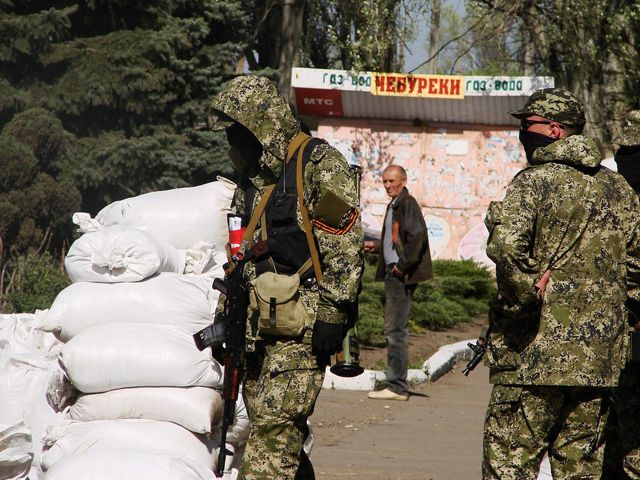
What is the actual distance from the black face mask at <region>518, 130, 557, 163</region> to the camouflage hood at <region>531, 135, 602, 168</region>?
0.26 feet

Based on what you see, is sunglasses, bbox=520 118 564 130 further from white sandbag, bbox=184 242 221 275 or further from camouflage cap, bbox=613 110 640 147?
white sandbag, bbox=184 242 221 275

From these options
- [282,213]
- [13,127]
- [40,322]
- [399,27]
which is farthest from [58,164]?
[282,213]

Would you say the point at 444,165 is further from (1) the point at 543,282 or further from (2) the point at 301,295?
(1) the point at 543,282

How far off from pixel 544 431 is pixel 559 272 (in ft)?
2.11

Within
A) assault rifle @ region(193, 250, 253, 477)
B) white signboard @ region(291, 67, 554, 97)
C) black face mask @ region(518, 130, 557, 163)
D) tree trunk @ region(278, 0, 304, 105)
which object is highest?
tree trunk @ region(278, 0, 304, 105)

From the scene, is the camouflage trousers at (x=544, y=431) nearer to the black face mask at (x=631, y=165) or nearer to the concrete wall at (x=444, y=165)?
the black face mask at (x=631, y=165)

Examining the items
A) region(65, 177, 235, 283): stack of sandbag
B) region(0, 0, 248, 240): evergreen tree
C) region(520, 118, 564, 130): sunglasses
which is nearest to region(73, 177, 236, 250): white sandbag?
region(65, 177, 235, 283): stack of sandbag

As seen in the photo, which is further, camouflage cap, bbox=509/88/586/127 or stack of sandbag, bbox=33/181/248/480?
stack of sandbag, bbox=33/181/248/480

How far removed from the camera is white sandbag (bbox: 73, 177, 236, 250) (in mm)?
6008

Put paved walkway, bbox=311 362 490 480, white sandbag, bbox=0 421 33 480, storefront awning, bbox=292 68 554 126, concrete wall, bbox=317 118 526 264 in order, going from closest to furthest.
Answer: white sandbag, bbox=0 421 33 480 < paved walkway, bbox=311 362 490 480 < storefront awning, bbox=292 68 554 126 < concrete wall, bbox=317 118 526 264

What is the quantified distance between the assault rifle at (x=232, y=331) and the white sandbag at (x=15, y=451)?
109cm

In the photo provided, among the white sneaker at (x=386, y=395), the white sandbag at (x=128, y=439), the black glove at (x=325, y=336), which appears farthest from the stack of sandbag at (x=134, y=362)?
the white sneaker at (x=386, y=395)

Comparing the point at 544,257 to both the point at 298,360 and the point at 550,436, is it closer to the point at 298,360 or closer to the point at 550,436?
the point at 550,436

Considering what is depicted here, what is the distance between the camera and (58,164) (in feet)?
50.3
